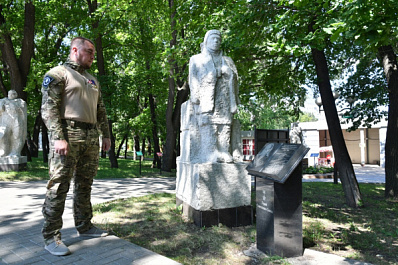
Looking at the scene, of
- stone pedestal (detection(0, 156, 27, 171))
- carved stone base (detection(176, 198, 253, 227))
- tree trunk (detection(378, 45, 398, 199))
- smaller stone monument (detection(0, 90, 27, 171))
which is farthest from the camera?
smaller stone monument (detection(0, 90, 27, 171))

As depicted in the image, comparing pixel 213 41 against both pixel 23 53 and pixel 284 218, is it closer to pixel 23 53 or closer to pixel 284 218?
pixel 284 218

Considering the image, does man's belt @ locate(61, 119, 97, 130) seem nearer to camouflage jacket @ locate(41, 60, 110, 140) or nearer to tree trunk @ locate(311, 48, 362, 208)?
camouflage jacket @ locate(41, 60, 110, 140)

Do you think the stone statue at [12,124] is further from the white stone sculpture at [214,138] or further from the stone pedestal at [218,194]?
the stone pedestal at [218,194]

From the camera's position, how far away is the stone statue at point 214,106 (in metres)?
5.15

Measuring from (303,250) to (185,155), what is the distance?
2.69 meters

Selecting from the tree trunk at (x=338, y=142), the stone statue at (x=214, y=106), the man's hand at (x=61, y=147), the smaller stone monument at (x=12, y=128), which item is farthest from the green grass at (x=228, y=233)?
the smaller stone monument at (x=12, y=128)

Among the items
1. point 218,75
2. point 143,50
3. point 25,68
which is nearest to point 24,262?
point 218,75

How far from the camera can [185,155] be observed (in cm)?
571

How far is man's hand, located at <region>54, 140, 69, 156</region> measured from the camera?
3.30 m

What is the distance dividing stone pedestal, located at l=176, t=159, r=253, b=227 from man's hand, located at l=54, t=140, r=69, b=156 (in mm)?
2210

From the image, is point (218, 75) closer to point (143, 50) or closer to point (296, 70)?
point (296, 70)

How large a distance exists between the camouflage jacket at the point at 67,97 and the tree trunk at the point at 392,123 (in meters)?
7.78

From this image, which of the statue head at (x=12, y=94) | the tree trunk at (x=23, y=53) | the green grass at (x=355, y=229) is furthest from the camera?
the tree trunk at (x=23, y=53)

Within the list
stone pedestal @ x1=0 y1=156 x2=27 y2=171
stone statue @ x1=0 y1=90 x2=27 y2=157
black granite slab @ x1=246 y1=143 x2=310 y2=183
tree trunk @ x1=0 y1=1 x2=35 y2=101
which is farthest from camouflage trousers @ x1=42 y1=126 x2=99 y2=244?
tree trunk @ x1=0 y1=1 x2=35 y2=101
